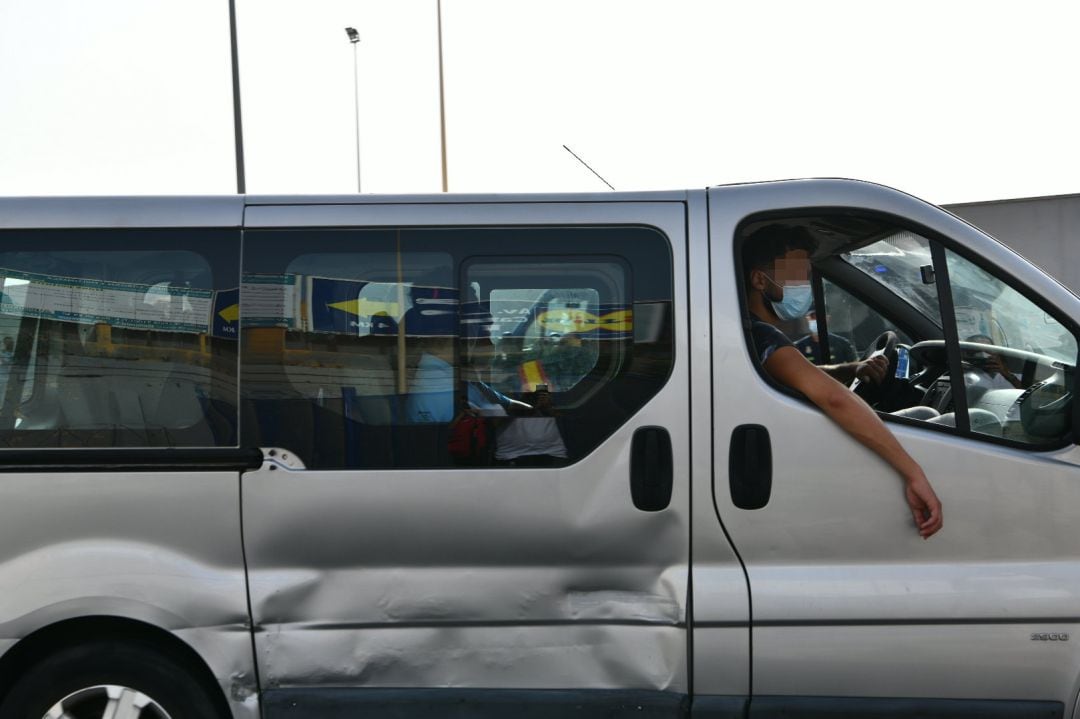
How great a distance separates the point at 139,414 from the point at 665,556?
5.62 ft

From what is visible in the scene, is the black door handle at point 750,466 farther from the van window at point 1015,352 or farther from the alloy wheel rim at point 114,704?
the alloy wheel rim at point 114,704

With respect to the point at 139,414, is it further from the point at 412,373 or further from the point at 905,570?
the point at 905,570

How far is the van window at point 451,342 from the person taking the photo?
3340mm

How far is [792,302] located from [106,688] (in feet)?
8.28

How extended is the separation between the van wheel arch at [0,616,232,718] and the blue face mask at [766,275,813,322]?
2.18 m

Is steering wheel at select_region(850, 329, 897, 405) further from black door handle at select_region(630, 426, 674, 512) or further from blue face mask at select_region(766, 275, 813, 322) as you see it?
black door handle at select_region(630, 426, 674, 512)

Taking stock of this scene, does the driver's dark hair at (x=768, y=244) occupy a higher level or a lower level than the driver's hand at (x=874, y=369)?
higher

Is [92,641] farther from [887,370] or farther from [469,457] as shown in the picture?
[887,370]

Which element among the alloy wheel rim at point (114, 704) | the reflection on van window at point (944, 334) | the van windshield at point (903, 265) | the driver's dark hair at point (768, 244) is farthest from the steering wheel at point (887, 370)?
the alloy wheel rim at point (114, 704)

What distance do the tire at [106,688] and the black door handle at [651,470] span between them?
1.52 meters

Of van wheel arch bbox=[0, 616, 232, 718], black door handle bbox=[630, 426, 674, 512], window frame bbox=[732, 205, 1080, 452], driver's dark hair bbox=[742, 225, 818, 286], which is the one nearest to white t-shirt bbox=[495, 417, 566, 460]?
black door handle bbox=[630, 426, 674, 512]

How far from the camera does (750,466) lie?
3291mm

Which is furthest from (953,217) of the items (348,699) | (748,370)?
(348,699)

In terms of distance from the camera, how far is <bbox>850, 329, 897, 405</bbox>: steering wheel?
13.0 ft
